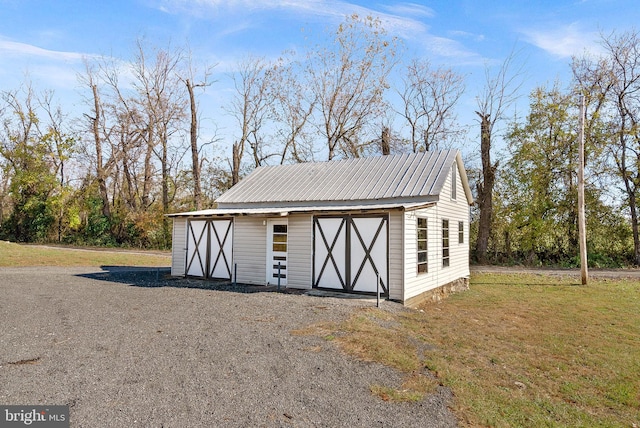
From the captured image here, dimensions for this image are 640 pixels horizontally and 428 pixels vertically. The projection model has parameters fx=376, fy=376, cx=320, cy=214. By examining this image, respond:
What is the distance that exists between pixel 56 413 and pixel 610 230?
2636 cm

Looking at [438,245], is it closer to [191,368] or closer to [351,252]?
[351,252]

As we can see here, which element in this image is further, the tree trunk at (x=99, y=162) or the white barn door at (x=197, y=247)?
the tree trunk at (x=99, y=162)

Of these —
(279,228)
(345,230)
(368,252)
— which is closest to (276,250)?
(279,228)

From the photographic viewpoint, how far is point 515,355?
651 centimetres

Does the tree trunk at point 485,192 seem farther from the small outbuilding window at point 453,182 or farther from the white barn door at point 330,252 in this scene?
the white barn door at point 330,252

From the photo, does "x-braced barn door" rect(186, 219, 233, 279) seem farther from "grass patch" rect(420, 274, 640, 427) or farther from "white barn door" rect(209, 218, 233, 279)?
"grass patch" rect(420, 274, 640, 427)

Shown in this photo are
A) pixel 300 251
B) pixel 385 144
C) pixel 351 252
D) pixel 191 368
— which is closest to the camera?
pixel 191 368

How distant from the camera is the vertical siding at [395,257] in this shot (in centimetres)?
994

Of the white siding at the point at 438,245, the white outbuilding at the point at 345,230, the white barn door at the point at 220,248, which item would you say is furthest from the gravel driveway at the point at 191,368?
the white barn door at the point at 220,248

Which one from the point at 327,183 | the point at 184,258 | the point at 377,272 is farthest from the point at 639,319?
the point at 184,258

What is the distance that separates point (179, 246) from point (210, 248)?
1.88 m

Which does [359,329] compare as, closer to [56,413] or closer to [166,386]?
[166,386]

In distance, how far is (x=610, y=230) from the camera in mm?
21625

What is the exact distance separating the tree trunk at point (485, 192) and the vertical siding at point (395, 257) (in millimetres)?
15283
